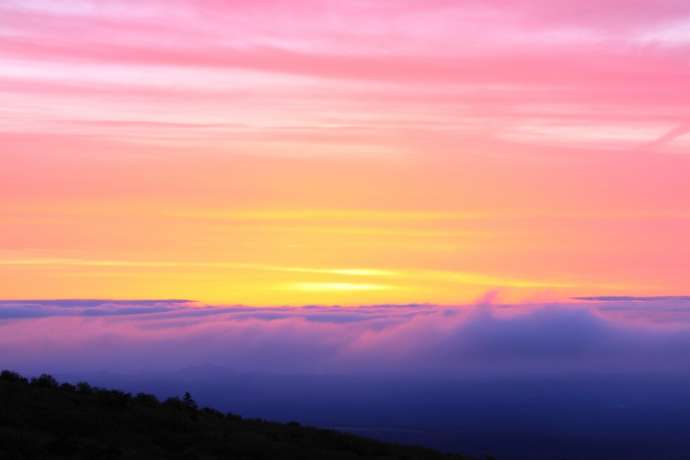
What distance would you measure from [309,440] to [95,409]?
29.6 ft

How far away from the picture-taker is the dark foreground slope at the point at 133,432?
34.5m

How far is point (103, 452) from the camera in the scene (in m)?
34.4

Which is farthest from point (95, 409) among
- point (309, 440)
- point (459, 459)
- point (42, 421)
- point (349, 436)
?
point (459, 459)

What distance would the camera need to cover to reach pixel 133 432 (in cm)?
3847

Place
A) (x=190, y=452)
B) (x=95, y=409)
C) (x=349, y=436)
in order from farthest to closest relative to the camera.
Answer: (x=349, y=436), (x=95, y=409), (x=190, y=452)

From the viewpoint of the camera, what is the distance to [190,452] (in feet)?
122

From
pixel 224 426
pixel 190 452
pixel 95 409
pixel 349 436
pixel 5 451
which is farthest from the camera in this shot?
pixel 349 436

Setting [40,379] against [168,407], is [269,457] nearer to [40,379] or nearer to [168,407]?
[168,407]

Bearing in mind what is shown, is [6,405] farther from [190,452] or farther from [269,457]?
[269,457]

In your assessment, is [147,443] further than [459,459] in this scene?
No

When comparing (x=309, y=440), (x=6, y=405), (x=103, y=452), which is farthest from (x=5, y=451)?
(x=309, y=440)

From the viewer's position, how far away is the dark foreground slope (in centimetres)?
3447

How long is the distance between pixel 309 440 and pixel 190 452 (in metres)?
8.19

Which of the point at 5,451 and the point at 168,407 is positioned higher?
the point at 168,407
